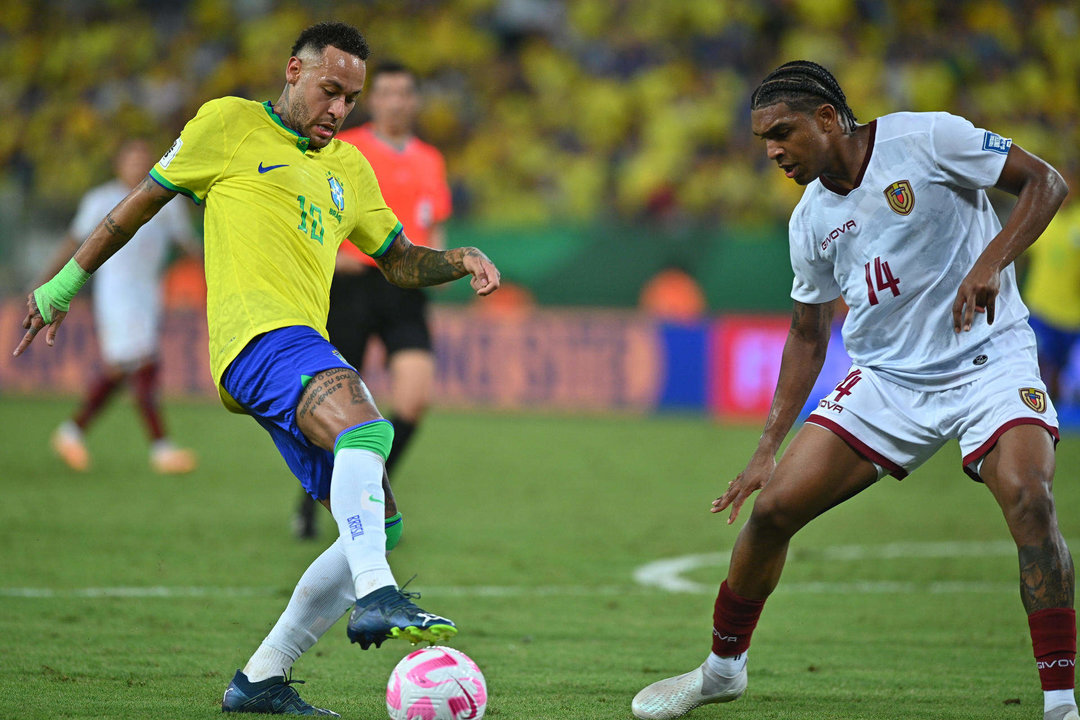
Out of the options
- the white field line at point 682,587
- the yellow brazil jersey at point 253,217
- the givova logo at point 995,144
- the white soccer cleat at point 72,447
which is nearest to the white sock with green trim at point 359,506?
the yellow brazil jersey at point 253,217

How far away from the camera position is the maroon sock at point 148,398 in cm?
1084

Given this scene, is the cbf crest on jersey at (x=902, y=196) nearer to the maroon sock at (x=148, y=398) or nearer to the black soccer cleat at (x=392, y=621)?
the black soccer cleat at (x=392, y=621)

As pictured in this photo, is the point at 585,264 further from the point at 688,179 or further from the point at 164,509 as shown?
the point at 164,509

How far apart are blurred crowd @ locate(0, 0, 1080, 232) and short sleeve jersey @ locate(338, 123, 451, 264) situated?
9.05 metres

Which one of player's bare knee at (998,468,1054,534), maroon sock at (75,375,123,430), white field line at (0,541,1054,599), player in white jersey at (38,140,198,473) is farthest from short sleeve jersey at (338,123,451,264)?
player's bare knee at (998,468,1054,534)

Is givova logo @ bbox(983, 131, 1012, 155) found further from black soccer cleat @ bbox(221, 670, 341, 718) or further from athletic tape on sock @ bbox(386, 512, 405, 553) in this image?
black soccer cleat @ bbox(221, 670, 341, 718)

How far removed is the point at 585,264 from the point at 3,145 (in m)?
9.84

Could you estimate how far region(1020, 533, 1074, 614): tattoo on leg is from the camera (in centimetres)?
386

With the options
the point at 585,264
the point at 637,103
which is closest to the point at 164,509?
the point at 585,264

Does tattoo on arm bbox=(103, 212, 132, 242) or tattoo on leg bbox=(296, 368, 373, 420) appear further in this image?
tattoo on arm bbox=(103, 212, 132, 242)

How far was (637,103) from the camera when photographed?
727 inches

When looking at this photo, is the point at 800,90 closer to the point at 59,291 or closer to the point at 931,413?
the point at 931,413

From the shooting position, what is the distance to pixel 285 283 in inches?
162

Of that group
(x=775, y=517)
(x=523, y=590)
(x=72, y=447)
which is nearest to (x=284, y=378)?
(x=775, y=517)
